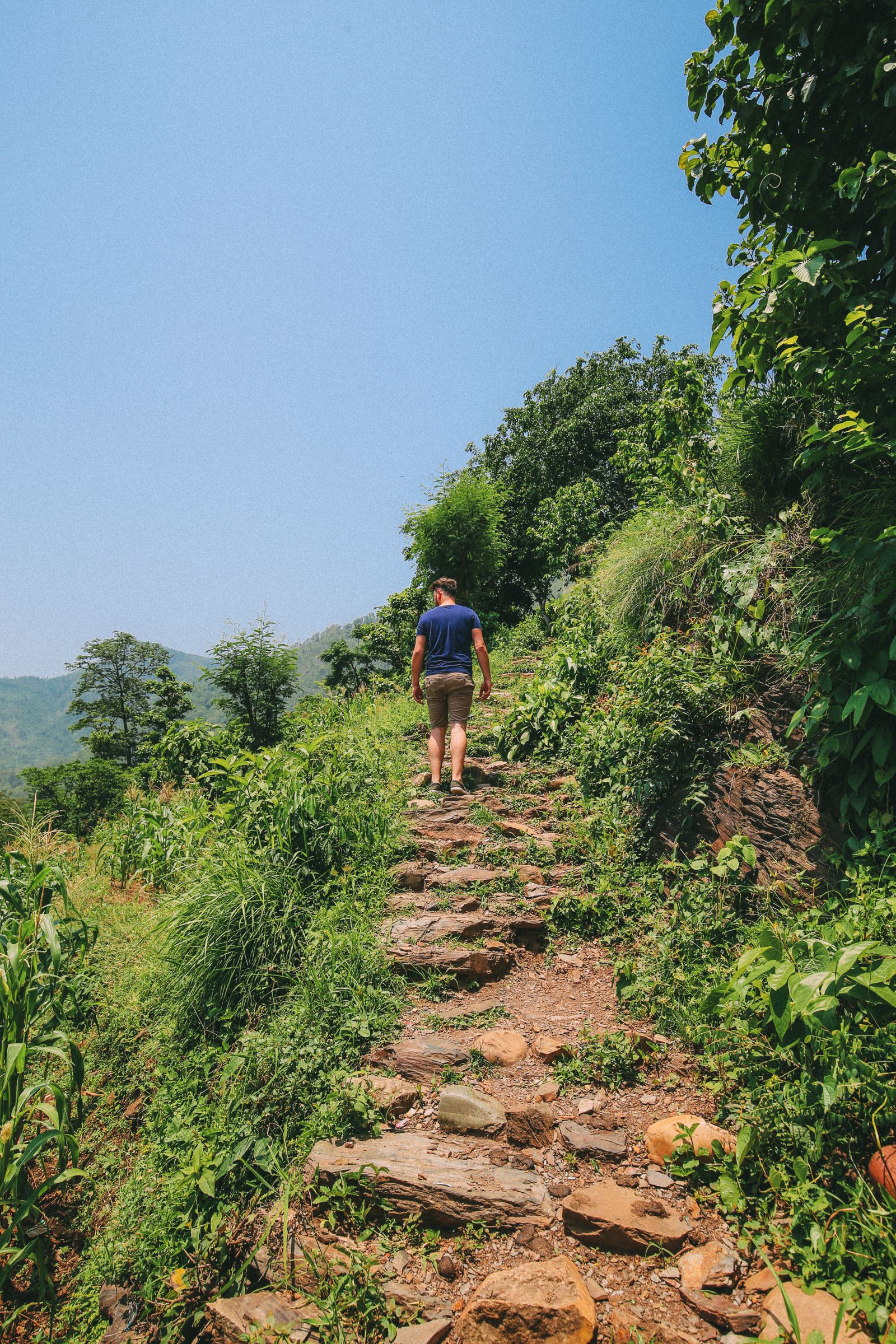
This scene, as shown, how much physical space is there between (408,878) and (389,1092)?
166cm

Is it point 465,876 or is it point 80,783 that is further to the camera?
point 80,783

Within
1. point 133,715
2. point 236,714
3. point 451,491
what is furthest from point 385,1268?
point 133,715

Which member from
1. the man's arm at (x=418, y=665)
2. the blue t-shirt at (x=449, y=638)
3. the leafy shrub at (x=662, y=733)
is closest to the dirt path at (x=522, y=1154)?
the leafy shrub at (x=662, y=733)

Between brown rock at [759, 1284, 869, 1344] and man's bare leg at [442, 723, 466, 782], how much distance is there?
4135mm

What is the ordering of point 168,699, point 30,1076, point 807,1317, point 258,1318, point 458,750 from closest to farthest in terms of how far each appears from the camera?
point 807,1317, point 258,1318, point 30,1076, point 458,750, point 168,699

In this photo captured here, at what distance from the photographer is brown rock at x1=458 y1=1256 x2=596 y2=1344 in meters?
1.87

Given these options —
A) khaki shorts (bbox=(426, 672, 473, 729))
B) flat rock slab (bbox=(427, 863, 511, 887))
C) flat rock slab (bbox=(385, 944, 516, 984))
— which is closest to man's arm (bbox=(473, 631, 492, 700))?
khaki shorts (bbox=(426, 672, 473, 729))

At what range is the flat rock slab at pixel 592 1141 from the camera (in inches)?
98.1

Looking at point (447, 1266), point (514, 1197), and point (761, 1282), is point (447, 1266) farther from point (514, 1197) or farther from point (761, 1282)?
point (761, 1282)

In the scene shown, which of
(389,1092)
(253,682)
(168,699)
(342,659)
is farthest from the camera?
(342,659)

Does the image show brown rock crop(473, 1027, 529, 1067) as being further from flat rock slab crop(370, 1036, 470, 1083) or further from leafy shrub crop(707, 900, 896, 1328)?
leafy shrub crop(707, 900, 896, 1328)

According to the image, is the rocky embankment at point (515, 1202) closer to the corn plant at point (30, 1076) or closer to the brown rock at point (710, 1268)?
the brown rock at point (710, 1268)

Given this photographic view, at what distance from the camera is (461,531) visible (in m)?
15.0

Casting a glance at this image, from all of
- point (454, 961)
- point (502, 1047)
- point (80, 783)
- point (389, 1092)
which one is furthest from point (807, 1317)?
point (80, 783)
